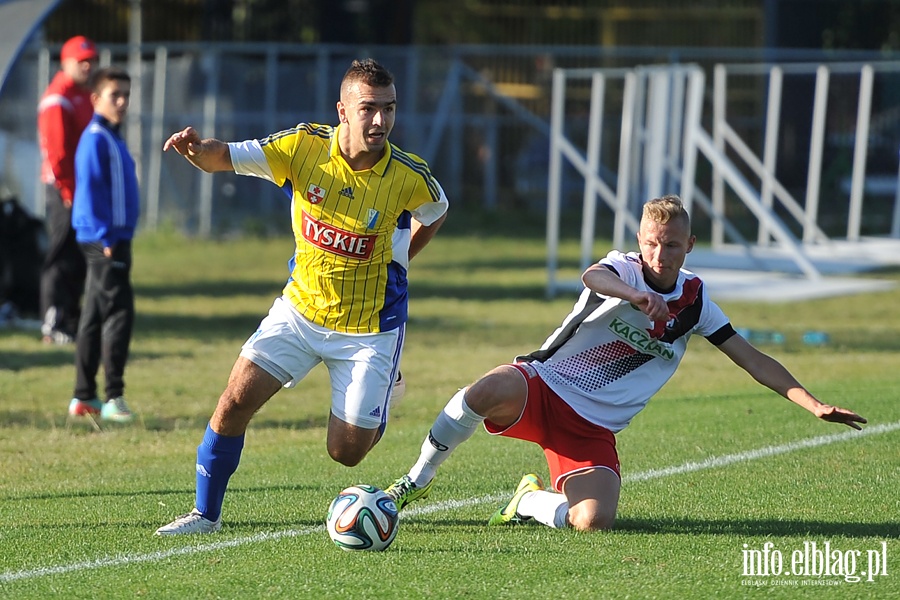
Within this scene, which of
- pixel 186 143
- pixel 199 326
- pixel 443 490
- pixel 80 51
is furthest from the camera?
pixel 199 326

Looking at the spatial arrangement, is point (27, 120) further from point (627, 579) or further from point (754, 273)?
point (627, 579)

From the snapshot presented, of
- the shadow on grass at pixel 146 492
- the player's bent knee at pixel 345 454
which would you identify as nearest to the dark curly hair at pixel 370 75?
the player's bent knee at pixel 345 454

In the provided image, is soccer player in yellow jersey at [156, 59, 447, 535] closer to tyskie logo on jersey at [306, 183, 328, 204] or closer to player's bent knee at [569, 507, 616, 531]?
tyskie logo on jersey at [306, 183, 328, 204]

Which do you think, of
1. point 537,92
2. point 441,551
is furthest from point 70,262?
point 537,92

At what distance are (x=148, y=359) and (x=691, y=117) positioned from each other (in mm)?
8421

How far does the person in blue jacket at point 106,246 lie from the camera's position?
9.46 metres

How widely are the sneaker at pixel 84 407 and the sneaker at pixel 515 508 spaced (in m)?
4.14

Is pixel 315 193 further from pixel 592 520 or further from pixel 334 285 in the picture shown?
pixel 592 520

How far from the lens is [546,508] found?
20.6ft

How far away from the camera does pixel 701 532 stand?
20.2ft

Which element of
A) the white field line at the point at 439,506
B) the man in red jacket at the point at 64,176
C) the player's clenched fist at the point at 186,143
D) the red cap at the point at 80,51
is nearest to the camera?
the white field line at the point at 439,506

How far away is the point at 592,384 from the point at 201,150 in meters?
2.13

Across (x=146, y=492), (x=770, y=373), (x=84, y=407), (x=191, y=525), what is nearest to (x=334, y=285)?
(x=191, y=525)
